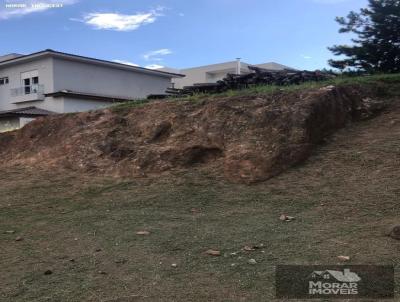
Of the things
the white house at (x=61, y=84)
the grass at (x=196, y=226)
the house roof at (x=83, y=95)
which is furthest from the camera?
the white house at (x=61, y=84)

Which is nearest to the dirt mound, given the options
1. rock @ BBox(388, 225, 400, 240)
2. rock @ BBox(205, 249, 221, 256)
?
rock @ BBox(205, 249, 221, 256)

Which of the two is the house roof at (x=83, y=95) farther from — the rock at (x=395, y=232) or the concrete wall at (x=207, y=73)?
the rock at (x=395, y=232)

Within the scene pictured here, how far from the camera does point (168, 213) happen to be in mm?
6926

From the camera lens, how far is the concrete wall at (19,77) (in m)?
32.9

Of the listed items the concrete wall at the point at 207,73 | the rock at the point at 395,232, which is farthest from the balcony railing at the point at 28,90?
the rock at the point at 395,232

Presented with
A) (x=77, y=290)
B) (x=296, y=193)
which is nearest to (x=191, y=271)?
(x=77, y=290)

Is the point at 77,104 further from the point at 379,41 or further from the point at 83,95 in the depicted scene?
the point at 379,41

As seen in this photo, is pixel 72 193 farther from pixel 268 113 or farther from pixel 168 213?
pixel 268 113

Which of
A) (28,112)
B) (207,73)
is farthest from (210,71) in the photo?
(28,112)

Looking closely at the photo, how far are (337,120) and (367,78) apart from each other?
178 centimetres

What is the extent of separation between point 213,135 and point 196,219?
249cm

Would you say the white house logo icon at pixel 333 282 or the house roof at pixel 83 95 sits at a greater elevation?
the house roof at pixel 83 95

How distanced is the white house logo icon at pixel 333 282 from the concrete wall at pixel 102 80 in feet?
98.9

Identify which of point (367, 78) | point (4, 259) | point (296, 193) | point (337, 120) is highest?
point (367, 78)
